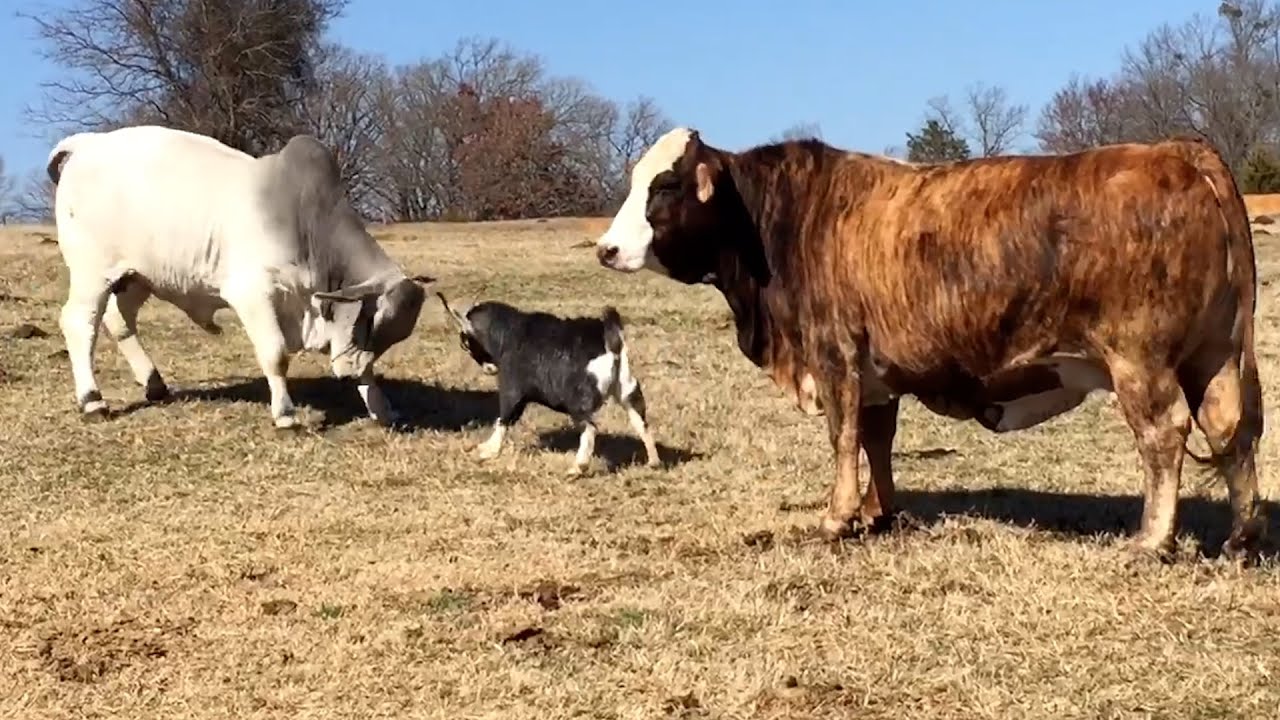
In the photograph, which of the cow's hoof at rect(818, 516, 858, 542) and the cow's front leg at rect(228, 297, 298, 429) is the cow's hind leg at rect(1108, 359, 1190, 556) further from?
the cow's front leg at rect(228, 297, 298, 429)

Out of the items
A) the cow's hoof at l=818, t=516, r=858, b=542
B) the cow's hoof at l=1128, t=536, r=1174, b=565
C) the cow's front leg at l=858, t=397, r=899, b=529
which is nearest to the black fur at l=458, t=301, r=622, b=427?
the cow's front leg at l=858, t=397, r=899, b=529

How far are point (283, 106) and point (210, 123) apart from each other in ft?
7.88

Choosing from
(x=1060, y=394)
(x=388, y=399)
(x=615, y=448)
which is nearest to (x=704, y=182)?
(x=1060, y=394)

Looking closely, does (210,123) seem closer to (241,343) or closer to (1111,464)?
(241,343)

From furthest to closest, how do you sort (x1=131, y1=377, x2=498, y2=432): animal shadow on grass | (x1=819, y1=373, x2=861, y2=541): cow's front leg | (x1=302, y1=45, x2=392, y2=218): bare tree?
(x1=302, y1=45, x2=392, y2=218): bare tree < (x1=131, y1=377, x2=498, y2=432): animal shadow on grass < (x1=819, y1=373, x2=861, y2=541): cow's front leg

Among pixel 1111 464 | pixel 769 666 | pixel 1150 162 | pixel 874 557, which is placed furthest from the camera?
pixel 1111 464

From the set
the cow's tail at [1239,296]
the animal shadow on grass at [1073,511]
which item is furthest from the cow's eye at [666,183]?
the cow's tail at [1239,296]

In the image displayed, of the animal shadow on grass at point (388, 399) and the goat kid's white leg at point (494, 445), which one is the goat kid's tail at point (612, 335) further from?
the animal shadow on grass at point (388, 399)

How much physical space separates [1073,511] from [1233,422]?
69.3 inches

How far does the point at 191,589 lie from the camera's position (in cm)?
743

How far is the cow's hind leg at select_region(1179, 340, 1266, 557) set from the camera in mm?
7180

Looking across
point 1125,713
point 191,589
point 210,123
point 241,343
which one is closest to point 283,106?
point 210,123

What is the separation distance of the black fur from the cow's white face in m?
1.95

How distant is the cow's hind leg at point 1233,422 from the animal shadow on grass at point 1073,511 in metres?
0.28
